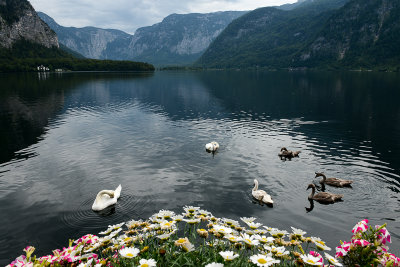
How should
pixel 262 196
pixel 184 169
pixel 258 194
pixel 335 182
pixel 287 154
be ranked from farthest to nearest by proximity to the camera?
1. pixel 287 154
2. pixel 184 169
3. pixel 335 182
4. pixel 258 194
5. pixel 262 196

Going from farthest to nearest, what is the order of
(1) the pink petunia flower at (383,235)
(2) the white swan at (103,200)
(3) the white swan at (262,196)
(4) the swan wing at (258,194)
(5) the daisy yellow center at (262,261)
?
(4) the swan wing at (258,194)
(3) the white swan at (262,196)
(2) the white swan at (103,200)
(1) the pink petunia flower at (383,235)
(5) the daisy yellow center at (262,261)

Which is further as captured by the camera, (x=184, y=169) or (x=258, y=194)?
(x=184, y=169)

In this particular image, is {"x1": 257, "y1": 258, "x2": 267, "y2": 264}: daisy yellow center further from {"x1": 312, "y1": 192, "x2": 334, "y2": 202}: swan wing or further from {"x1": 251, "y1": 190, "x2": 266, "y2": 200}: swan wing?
{"x1": 312, "y1": 192, "x2": 334, "y2": 202}: swan wing

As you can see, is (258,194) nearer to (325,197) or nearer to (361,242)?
(325,197)

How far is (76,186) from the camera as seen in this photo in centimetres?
2339

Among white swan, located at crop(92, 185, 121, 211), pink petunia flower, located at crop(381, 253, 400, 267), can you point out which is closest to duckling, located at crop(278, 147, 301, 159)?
white swan, located at crop(92, 185, 121, 211)

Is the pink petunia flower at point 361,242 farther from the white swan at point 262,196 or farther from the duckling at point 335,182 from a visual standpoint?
the duckling at point 335,182

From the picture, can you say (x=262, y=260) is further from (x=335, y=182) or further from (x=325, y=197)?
(x=335, y=182)

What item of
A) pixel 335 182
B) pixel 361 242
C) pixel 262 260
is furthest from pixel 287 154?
pixel 262 260

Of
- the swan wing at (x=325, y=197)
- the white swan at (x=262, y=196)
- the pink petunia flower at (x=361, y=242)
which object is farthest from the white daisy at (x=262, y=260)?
the swan wing at (x=325, y=197)

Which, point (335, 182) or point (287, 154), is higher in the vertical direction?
point (287, 154)

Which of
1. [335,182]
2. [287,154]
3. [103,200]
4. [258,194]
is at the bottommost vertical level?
[335,182]

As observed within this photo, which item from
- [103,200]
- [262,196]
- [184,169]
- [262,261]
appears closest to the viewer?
[262,261]

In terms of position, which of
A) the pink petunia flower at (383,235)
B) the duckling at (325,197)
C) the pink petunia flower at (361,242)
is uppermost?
the pink petunia flower at (383,235)
